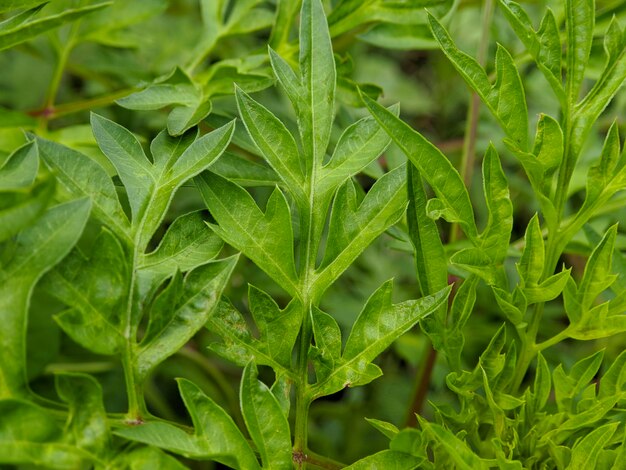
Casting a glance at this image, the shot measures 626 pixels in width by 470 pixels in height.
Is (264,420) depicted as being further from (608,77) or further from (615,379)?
(608,77)

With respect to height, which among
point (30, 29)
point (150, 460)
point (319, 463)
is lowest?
point (319, 463)

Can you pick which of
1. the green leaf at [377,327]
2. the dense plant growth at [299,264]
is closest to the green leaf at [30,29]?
the dense plant growth at [299,264]

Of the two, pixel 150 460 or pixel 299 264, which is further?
pixel 299 264

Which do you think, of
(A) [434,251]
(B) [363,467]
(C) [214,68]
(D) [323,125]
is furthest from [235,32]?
(B) [363,467]

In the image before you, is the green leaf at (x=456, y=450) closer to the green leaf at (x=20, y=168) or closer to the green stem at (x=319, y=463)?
the green stem at (x=319, y=463)

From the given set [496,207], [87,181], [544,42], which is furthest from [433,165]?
[87,181]
